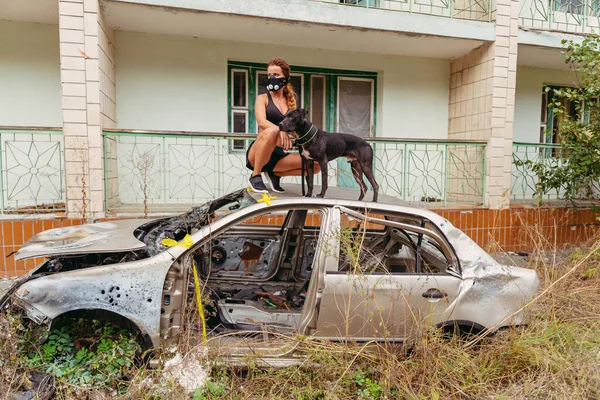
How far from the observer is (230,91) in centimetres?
729

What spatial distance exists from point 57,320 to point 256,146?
6.69 ft

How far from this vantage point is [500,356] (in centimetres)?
293

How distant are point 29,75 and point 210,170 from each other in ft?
9.94

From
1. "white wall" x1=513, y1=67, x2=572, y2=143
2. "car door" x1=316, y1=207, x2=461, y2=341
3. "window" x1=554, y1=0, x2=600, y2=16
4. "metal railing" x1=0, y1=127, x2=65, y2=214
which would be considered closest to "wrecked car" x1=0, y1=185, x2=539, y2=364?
"car door" x1=316, y1=207, x2=461, y2=341

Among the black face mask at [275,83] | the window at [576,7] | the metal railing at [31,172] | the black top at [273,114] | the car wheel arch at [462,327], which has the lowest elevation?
the car wheel arch at [462,327]

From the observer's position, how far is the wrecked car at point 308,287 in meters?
2.60

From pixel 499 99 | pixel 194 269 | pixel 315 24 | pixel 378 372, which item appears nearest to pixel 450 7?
pixel 499 99

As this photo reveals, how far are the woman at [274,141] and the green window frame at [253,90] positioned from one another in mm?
3116

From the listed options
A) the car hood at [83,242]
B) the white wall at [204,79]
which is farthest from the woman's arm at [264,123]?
the white wall at [204,79]

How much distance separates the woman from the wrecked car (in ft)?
1.59

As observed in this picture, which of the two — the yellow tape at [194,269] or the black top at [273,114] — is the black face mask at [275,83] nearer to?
the black top at [273,114]

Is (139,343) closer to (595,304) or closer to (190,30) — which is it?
(595,304)

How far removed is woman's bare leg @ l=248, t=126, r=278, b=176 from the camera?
12.2 feet

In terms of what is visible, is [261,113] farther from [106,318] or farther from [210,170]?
[210,170]
